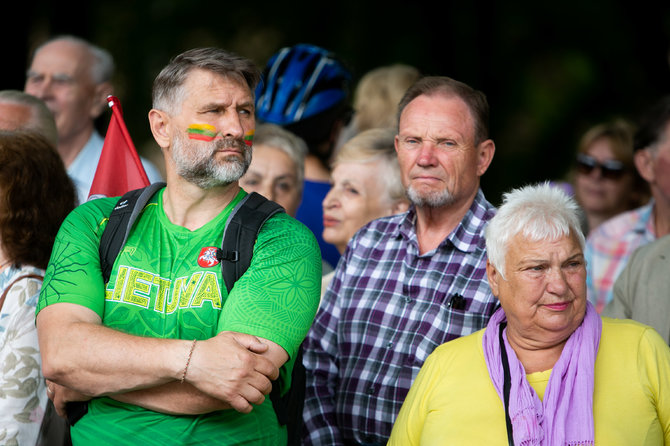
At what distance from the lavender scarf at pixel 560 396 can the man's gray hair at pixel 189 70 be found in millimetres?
1299

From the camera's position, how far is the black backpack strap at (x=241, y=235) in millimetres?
3055

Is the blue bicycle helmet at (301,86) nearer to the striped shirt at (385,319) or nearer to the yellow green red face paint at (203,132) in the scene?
the striped shirt at (385,319)

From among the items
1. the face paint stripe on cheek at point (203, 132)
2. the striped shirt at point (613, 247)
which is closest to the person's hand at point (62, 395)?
the face paint stripe on cheek at point (203, 132)

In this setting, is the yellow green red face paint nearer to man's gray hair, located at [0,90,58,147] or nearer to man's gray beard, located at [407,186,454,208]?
man's gray beard, located at [407,186,454,208]

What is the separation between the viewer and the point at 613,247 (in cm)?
568

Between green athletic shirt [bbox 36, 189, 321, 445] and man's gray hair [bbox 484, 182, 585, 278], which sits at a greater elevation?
man's gray hair [bbox 484, 182, 585, 278]

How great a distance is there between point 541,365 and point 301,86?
9.11 feet

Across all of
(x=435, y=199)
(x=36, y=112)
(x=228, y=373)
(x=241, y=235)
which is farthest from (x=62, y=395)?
(x=36, y=112)

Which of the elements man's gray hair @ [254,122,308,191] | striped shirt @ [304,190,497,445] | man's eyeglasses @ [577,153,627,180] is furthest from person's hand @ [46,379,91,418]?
man's eyeglasses @ [577,153,627,180]

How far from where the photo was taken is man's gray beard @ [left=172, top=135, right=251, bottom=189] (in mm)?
3203

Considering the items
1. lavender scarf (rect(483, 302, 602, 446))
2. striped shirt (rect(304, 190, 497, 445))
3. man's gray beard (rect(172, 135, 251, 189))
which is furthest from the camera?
striped shirt (rect(304, 190, 497, 445))

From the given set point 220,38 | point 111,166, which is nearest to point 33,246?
point 111,166

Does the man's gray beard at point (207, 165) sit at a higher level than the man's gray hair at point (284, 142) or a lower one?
lower

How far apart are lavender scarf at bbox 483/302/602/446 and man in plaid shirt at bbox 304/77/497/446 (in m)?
0.43
